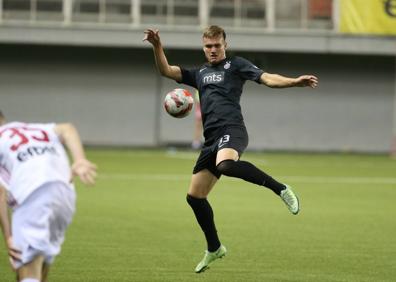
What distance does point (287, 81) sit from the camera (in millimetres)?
9500

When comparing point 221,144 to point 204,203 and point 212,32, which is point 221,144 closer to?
point 204,203

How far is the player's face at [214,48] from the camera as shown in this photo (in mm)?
9859

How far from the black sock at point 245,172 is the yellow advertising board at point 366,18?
20940mm

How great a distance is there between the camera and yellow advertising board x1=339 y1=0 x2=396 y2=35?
98.5 feet

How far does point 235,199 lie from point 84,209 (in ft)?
10.8

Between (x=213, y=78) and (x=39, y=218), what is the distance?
4.26m

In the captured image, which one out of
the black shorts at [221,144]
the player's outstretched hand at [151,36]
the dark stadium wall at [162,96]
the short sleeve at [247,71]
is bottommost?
the dark stadium wall at [162,96]

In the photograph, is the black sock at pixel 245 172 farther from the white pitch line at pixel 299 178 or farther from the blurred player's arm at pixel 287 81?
the white pitch line at pixel 299 178

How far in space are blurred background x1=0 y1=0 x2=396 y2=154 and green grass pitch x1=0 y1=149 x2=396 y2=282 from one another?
8951 mm

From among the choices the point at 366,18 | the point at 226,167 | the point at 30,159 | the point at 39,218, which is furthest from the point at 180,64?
the point at 39,218

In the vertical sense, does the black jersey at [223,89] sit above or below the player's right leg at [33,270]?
above

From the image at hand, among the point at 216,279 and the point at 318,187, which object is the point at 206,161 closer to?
the point at 216,279

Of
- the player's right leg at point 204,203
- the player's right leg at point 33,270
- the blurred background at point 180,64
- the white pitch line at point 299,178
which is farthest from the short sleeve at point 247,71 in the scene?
the blurred background at point 180,64

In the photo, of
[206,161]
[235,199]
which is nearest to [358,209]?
[235,199]
